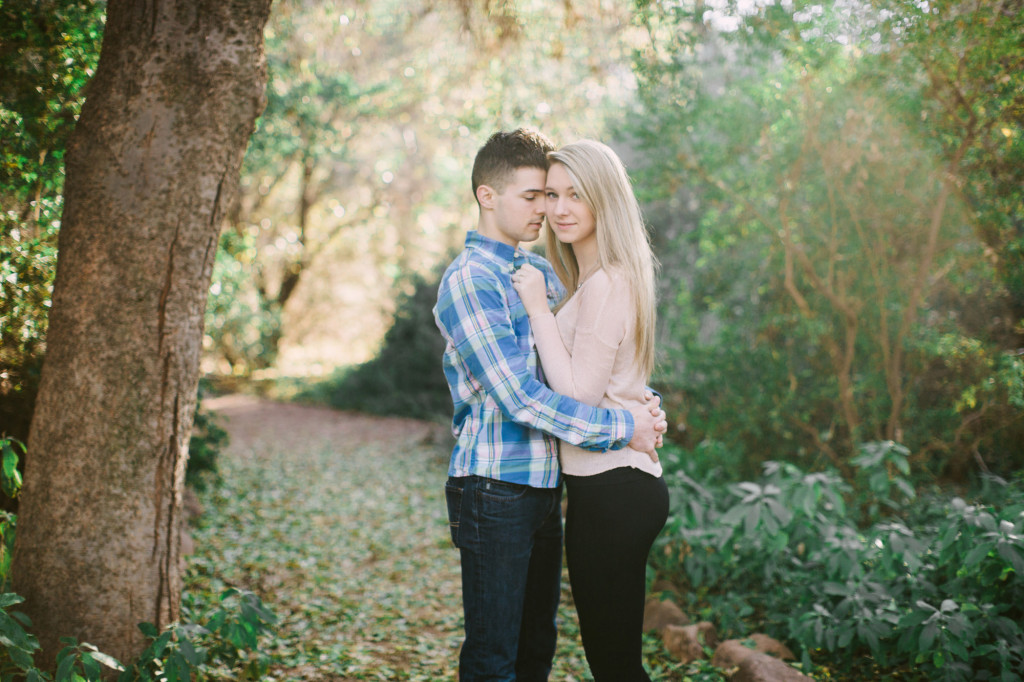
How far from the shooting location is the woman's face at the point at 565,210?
2.11 metres

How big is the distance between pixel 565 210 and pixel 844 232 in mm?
3541

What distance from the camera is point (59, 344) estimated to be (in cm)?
235

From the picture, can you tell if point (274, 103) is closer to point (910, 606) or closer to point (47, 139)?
point (47, 139)

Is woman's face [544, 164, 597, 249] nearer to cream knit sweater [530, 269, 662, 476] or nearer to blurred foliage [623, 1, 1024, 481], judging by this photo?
cream knit sweater [530, 269, 662, 476]

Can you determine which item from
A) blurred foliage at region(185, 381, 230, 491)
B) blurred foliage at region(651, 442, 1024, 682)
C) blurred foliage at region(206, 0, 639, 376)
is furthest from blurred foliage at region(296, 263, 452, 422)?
blurred foliage at region(651, 442, 1024, 682)

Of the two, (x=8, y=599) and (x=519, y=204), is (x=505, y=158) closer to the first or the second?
(x=519, y=204)

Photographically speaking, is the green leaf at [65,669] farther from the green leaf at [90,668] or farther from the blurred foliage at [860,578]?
the blurred foliage at [860,578]

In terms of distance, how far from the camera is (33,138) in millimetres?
2691

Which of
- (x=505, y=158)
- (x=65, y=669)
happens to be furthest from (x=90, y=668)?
(x=505, y=158)

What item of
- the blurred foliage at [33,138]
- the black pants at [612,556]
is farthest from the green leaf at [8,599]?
the black pants at [612,556]

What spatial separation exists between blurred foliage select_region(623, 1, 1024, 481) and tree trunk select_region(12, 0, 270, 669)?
8.62ft

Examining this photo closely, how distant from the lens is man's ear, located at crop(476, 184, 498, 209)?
2.15 m

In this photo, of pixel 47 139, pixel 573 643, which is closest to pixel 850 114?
pixel 573 643

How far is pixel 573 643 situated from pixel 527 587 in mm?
1333
